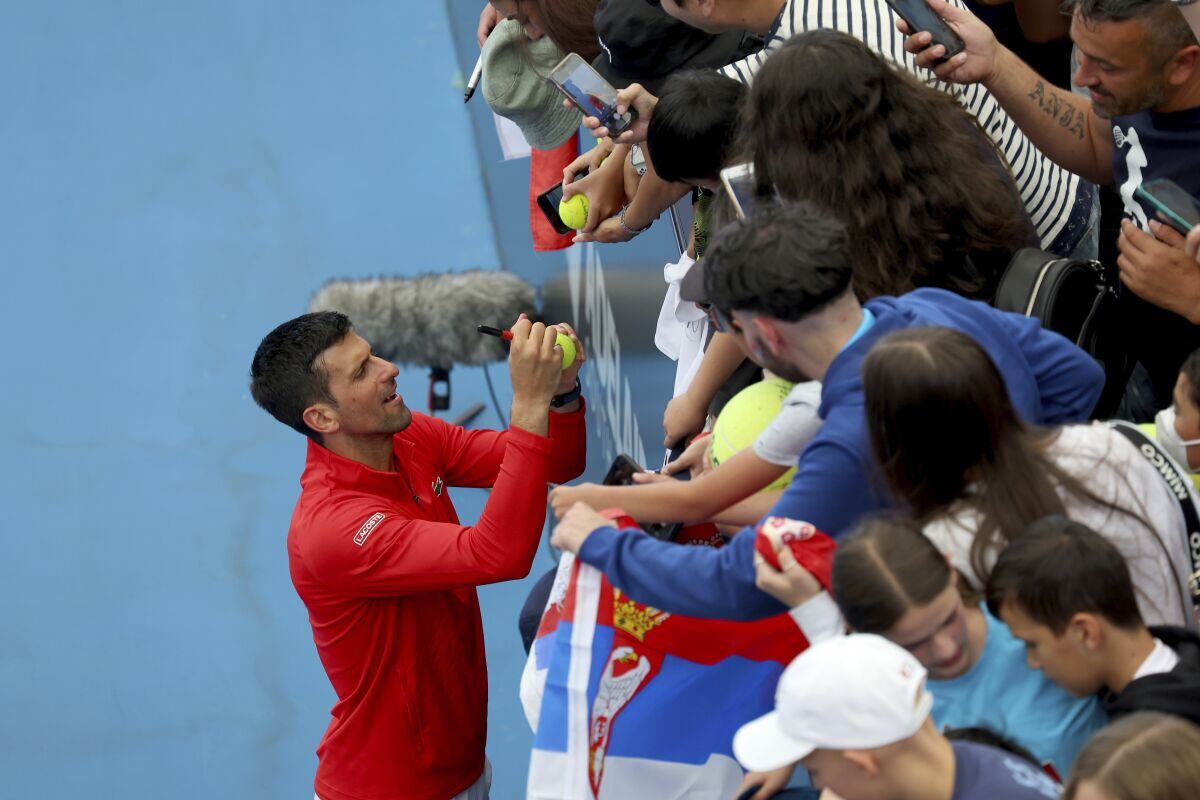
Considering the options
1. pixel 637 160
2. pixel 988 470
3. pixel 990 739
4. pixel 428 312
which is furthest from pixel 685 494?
pixel 428 312

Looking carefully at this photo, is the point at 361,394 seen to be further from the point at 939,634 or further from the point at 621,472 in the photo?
the point at 939,634

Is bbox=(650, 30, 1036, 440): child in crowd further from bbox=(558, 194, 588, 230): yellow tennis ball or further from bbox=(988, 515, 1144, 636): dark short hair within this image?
bbox=(558, 194, 588, 230): yellow tennis ball

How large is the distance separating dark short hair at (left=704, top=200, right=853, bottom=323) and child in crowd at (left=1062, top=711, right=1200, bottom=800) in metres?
0.79

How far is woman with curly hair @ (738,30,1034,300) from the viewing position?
2.36m

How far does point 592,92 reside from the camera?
3.17 meters

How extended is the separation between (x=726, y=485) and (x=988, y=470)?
20.8 inches

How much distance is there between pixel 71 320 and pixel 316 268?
46.0 inches

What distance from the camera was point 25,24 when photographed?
771 centimetres

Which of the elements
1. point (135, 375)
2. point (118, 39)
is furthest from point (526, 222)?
point (118, 39)

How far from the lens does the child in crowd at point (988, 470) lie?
1.81m

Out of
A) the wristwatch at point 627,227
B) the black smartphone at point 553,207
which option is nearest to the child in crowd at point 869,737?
the wristwatch at point 627,227

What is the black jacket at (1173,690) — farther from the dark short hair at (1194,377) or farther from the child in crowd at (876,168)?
the child in crowd at (876,168)

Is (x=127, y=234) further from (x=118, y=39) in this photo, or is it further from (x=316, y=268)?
(x=118, y=39)

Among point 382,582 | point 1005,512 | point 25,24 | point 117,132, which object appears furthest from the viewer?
point 25,24
